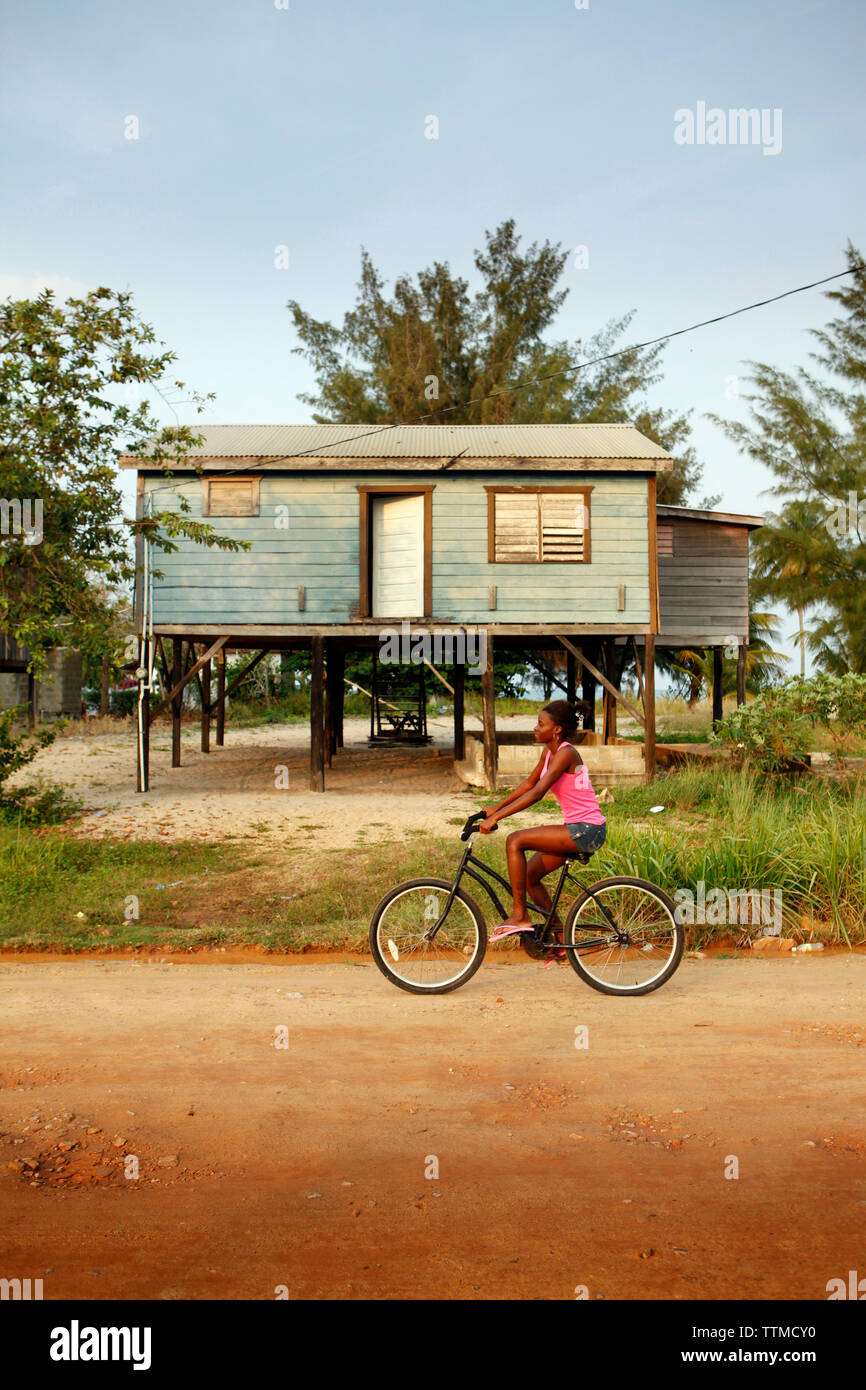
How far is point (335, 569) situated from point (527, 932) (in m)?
11.6

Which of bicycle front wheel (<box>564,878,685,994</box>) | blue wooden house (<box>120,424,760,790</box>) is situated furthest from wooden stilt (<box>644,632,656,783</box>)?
bicycle front wheel (<box>564,878,685,994</box>)

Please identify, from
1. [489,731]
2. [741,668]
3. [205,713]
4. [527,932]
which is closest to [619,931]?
[527,932]

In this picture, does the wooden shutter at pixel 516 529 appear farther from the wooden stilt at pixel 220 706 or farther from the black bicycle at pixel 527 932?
the black bicycle at pixel 527 932

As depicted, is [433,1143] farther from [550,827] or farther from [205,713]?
[205,713]

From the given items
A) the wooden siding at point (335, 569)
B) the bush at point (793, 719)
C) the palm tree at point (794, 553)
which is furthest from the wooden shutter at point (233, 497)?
the palm tree at point (794, 553)

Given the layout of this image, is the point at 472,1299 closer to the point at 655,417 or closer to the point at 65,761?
the point at 65,761

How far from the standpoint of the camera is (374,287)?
3953 cm

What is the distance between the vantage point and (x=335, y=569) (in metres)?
17.2

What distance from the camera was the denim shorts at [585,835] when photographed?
245 inches

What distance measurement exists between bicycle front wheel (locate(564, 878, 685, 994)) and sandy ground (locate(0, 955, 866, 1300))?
0.53 feet

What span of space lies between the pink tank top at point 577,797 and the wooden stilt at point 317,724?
10.3 metres

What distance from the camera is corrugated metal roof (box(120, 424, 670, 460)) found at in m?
17.1
